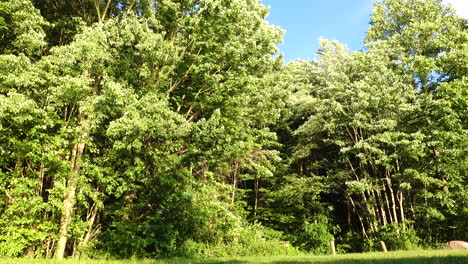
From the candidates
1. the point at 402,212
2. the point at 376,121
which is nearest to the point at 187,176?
the point at 376,121

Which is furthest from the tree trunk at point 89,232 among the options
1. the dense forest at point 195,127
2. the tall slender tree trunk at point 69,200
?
the tall slender tree trunk at point 69,200

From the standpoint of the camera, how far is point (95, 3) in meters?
16.2

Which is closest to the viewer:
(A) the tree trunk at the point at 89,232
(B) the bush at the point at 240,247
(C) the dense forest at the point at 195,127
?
(C) the dense forest at the point at 195,127

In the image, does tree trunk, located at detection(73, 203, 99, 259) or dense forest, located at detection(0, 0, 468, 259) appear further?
tree trunk, located at detection(73, 203, 99, 259)

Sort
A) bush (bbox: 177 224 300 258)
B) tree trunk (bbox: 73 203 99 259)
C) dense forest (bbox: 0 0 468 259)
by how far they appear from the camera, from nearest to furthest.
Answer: dense forest (bbox: 0 0 468 259) → tree trunk (bbox: 73 203 99 259) → bush (bbox: 177 224 300 258)

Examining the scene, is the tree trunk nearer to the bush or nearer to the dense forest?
the dense forest

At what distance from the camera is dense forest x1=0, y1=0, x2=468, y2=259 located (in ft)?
40.8

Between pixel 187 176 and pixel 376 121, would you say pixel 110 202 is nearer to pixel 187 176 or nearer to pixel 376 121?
pixel 187 176

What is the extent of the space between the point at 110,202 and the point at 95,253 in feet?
9.88

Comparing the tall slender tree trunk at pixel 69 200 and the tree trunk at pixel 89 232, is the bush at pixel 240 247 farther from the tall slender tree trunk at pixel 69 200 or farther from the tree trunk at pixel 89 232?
the tall slender tree trunk at pixel 69 200

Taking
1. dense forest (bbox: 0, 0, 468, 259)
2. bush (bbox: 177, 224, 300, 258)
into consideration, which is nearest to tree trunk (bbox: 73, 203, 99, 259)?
dense forest (bbox: 0, 0, 468, 259)

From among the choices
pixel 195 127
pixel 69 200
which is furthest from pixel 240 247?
pixel 69 200

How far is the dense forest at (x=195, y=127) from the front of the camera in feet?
40.8

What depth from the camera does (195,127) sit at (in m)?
13.8
